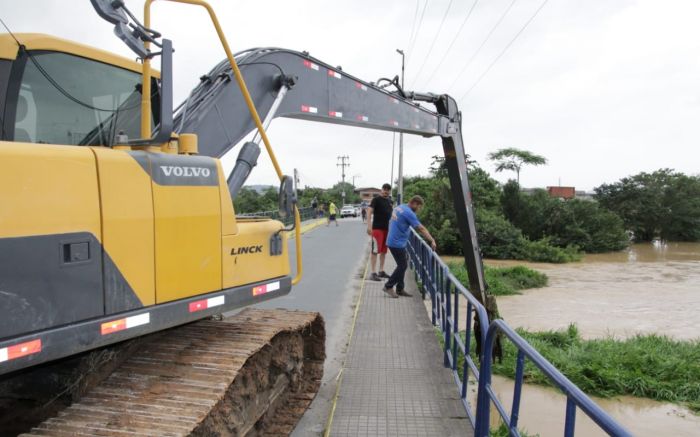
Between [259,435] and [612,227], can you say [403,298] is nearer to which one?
[259,435]

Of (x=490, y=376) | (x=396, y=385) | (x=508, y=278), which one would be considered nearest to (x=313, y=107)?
(x=396, y=385)

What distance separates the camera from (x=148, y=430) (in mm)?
2459

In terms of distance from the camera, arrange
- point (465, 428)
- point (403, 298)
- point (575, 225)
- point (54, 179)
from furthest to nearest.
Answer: point (575, 225), point (403, 298), point (465, 428), point (54, 179)

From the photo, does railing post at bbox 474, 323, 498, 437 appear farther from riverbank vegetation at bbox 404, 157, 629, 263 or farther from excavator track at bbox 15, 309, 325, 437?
riverbank vegetation at bbox 404, 157, 629, 263

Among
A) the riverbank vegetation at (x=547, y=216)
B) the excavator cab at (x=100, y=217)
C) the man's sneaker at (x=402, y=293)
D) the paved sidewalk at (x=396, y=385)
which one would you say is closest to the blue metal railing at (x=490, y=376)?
the paved sidewalk at (x=396, y=385)

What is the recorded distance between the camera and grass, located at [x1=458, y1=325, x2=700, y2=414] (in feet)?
22.9

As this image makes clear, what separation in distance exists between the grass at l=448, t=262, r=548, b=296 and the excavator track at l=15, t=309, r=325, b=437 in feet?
36.3

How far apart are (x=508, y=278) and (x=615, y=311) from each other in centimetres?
354

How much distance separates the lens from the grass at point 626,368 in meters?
6.99

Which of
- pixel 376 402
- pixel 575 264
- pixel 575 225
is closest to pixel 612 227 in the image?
pixel 575 225

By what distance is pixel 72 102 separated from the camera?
310cm

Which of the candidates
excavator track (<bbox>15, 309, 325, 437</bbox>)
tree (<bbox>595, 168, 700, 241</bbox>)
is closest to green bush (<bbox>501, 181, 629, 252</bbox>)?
tree (<bbox>595, 168, 700, 241</bbox>)

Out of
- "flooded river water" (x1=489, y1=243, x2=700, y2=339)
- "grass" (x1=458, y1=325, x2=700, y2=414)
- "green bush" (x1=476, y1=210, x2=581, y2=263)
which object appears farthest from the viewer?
"green bush" (x1=476, y1=210, x2=581, y2=263)

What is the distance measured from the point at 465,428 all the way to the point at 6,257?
3482mm
